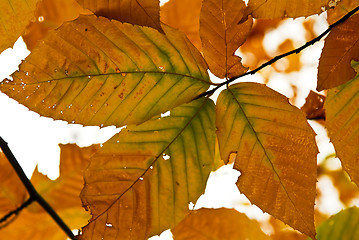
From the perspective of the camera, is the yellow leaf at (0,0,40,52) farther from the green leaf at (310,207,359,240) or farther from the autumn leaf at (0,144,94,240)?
the green leaf at (310,207,359,240)

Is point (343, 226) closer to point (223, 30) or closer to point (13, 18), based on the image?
point (223, 30)

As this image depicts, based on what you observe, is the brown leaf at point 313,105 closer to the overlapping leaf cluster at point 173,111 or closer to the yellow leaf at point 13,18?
the overlapping leaf cluster at point 173,111

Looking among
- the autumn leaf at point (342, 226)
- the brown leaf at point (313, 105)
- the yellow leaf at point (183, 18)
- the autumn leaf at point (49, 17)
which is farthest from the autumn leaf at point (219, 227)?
the autumn leaf at point (49, 17)

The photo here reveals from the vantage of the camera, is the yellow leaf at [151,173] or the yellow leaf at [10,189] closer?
the yellow leaf at [151,173]

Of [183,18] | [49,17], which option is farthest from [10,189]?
[183,18]

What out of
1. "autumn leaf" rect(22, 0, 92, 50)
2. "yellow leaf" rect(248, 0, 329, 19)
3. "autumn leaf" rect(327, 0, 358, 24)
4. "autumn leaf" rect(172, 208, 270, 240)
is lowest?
"autumn leaf" rect(172, 208, 270, 240)

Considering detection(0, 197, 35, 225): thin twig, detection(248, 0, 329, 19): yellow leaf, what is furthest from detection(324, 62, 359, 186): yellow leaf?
detection(0, 197, 35, 225): thin twig

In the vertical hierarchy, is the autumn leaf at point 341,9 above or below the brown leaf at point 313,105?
below

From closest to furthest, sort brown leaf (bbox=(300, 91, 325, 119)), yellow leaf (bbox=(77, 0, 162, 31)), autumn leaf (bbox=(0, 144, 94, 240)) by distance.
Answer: yellow leaf (bbox=(77, 0, 162, 31))
brown leaf (bbox=(300, 91, 325, 119))
autumn leaf (bbox=(0, 144, 94, 240))
